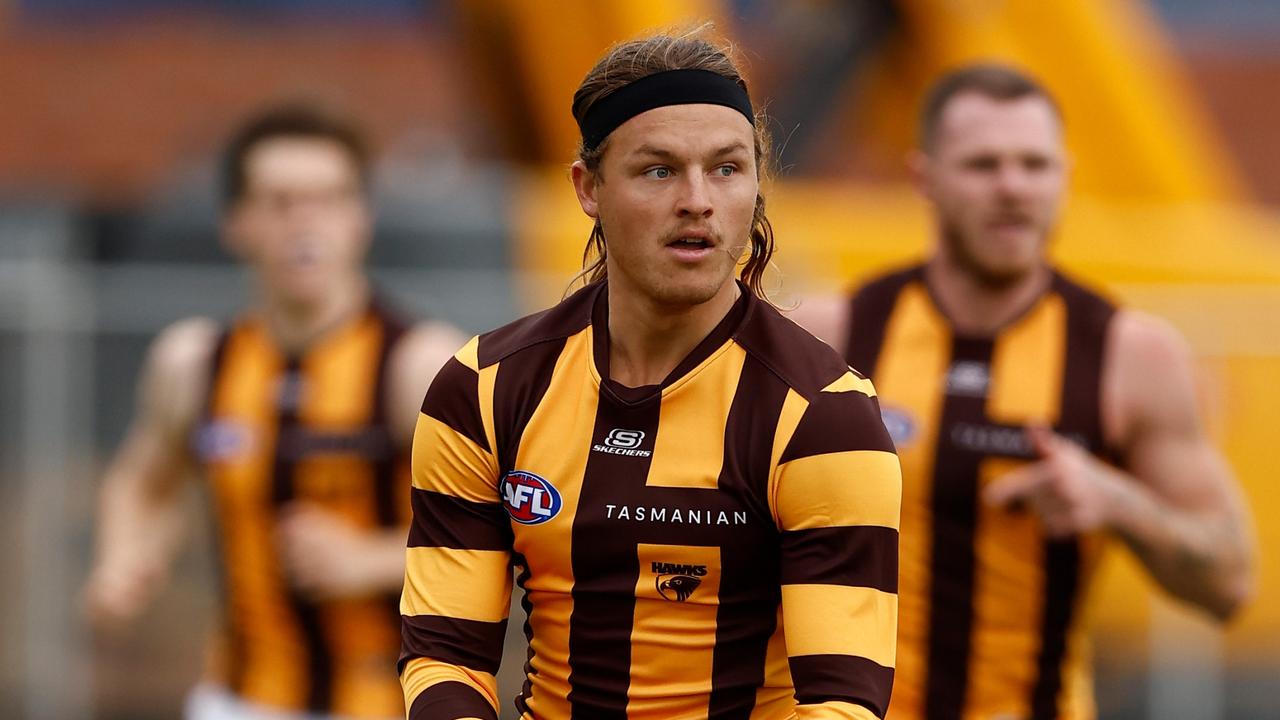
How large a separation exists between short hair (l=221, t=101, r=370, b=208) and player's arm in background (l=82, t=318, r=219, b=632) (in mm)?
530

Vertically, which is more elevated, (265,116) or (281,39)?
(281,39)

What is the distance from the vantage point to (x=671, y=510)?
3123 mm

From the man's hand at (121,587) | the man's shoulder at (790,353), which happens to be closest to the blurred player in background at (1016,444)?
the man's shoulder at (790,353)

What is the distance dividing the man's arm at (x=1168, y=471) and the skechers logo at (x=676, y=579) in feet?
5.15

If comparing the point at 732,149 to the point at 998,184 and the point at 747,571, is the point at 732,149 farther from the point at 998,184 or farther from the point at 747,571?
the point at 998,184

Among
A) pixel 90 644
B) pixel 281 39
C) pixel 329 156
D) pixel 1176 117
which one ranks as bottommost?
pixel 90 644

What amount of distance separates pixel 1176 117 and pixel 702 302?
1056cm

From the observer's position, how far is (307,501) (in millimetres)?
5734

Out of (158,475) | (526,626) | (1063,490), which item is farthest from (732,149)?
(158,475)

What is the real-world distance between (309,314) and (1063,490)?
2703mm

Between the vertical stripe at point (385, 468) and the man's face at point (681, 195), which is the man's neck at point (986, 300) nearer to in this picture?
the vertical stripe at point (385, 468)

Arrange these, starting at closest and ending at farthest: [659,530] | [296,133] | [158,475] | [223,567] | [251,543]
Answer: [659,530] → [251,543] → [223,567] → [296,133] → [158,475]

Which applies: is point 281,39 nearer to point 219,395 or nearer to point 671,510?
point 219,395

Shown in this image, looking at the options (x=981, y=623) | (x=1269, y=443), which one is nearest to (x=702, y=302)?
(x=981, y=623)
